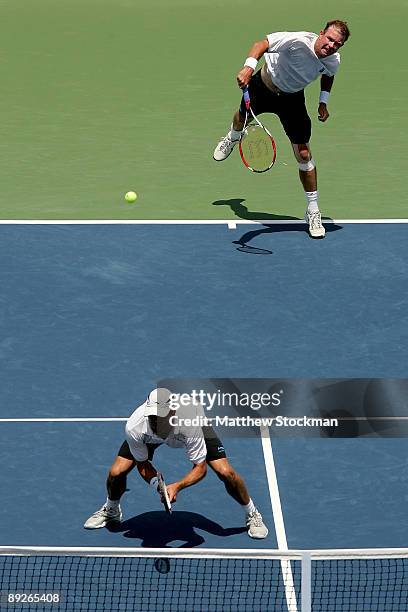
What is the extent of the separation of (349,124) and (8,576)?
13542 millimetres

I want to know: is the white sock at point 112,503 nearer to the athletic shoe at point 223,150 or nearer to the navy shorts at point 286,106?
the navy shorts at point 286,106

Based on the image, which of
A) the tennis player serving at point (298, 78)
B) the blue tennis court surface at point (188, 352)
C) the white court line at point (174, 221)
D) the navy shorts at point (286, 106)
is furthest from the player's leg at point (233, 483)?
the white court line at point (174, 221)

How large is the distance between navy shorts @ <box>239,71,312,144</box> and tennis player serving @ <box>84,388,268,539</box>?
668cm

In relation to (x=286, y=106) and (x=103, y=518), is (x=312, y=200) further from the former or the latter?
(x=103, y=518)

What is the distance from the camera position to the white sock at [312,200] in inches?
719

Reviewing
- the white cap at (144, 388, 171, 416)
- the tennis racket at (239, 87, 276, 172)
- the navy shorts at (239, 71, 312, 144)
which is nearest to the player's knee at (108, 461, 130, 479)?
the white cap at (144, 388, 171, 416)

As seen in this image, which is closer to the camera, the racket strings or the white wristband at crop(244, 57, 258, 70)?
the white wristband at crop(244, 57, 258, 70)

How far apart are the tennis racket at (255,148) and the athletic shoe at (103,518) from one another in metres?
6.73

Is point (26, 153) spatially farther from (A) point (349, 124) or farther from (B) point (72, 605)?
(B) point (72, 605)

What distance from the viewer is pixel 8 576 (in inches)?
448

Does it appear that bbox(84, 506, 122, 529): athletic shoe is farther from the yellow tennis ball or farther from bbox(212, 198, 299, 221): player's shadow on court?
the yellow tennis ball

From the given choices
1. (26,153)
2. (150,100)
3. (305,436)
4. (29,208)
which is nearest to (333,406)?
(305,436)

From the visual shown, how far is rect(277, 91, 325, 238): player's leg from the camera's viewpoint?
58.3ft

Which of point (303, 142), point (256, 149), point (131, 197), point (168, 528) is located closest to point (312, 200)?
point (303, 142)
